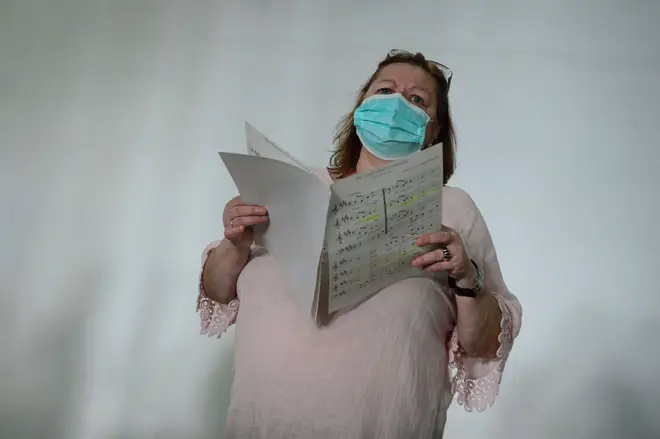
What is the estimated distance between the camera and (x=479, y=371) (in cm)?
80

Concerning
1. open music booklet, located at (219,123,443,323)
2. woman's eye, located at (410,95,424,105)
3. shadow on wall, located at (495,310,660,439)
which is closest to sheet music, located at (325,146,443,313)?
open music booklet, located at (219,123,443,323)

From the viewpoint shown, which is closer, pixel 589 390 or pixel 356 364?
pixel 356 364

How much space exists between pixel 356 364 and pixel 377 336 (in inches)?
1.6

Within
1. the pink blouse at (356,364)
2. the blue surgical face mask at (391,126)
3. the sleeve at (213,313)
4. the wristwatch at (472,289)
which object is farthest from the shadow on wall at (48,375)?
the wristwatch at (472,289)

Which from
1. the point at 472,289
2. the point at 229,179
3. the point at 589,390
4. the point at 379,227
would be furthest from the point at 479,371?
the point at 229,179

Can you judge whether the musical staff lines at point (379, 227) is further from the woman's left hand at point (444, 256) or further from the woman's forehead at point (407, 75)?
the woman's forehead at point (407, 75)

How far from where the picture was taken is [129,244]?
1.38 metres

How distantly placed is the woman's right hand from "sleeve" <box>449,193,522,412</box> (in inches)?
10.7

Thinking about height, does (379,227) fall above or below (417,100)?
below

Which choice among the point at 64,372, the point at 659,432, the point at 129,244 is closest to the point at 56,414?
the point at 64,372

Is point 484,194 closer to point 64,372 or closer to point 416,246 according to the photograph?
point 416,246

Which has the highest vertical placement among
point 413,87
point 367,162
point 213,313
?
point 413,87

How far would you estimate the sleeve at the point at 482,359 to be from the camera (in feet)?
2.56

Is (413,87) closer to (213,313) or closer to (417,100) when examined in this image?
(417,100)
